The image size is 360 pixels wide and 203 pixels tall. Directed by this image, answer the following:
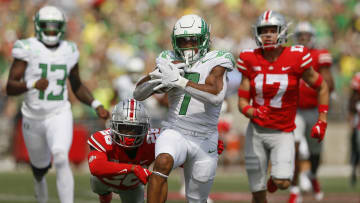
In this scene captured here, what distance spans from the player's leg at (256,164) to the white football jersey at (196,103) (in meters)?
1.22

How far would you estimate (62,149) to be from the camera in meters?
7.54

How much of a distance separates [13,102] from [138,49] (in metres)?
3.05

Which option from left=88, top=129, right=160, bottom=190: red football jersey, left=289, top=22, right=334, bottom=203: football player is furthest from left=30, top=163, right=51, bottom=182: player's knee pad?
left=289, top=22, right=334, bottom=203: football player

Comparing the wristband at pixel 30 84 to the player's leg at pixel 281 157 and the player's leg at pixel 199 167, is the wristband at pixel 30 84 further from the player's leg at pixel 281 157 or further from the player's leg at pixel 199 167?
the player's leg at pixel 281 157

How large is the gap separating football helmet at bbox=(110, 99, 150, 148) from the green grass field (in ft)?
7.44

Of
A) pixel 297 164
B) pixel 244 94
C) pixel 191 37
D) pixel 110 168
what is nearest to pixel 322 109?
pixel 244 94

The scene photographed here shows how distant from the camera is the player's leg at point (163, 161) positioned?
5852 millimetres

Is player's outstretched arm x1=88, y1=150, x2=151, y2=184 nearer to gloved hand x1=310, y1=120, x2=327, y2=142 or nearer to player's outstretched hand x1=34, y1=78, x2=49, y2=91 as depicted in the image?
player's outstretched hand x1=34, y1=78, x2=49, y2=91

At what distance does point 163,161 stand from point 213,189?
19.2 ft

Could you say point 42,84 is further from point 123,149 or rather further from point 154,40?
point 154,40

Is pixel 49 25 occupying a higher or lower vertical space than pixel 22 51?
higher

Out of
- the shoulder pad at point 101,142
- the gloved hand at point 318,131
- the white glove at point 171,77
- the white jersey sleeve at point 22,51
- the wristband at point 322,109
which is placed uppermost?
the white jersey sleeve at point 22,51

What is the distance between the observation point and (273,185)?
7.53 metres

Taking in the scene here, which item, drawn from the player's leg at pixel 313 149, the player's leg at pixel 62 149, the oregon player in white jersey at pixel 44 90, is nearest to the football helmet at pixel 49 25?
the oregon player in white jersey at pixel 44 90
